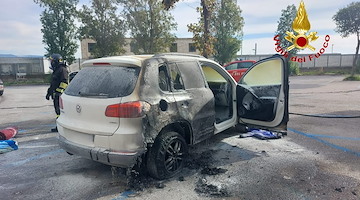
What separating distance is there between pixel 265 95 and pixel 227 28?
23994 mm

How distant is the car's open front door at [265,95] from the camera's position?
4141 millimetres

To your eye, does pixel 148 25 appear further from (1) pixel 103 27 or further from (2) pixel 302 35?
(2) pixel 302 35

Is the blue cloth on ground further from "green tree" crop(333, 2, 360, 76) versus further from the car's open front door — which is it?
"green tree" crop(333, 2, 360, 76)

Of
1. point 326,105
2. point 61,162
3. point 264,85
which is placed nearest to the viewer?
point 61,162

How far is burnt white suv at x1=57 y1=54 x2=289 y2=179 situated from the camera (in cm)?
295

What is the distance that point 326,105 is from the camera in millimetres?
8891

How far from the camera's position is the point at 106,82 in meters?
3.20

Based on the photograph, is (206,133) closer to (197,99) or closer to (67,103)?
(197,99)

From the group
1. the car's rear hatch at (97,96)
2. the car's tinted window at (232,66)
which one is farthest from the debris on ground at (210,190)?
the car's tinted window at (232,66)

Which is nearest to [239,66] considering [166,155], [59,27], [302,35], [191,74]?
[302,35]

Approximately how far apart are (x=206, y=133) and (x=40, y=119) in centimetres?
601

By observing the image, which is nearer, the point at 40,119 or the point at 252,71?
the point at 252,71

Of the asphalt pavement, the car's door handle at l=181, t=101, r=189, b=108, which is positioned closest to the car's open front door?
the asphalt pavement

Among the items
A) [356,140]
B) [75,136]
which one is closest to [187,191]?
[75,136]
